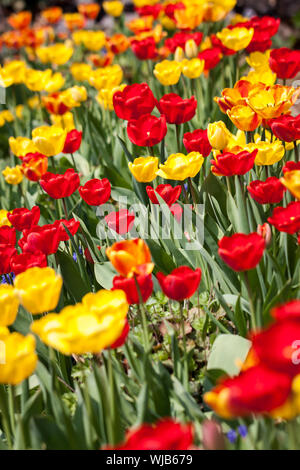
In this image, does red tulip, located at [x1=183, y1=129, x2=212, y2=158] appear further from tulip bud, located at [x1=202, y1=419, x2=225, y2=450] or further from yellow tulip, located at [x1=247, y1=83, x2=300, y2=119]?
tulip bud, located at [x1=202, y1=419, x2=225, y2=450]

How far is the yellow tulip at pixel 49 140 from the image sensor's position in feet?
7.97

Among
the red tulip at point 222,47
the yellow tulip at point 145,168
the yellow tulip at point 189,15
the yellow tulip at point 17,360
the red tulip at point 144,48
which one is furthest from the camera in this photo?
the yellow tulip at point 189,15

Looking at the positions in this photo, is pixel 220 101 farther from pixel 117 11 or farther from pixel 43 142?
pixel 117 11

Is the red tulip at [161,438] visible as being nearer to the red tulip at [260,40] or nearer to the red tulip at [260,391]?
the red tulip at [260,391]

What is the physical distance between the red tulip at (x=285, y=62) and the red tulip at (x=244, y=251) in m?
1.28

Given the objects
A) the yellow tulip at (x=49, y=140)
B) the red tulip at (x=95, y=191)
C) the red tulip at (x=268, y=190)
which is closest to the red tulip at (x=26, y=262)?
the red tulip at (x=95, y=191)

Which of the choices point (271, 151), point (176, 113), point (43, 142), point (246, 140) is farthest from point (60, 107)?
point (271, 151)

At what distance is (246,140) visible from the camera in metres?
2.26

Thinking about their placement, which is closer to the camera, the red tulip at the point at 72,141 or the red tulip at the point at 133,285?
the red tulip at the point at 133,285

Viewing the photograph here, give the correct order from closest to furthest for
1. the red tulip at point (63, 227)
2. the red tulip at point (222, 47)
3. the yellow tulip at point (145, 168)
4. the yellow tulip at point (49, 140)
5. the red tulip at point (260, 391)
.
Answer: the red tulip at point (260, 391), the red tulip at point (63, 227), the yellow tulip at point (145, 168), the yellow tulip at point (49, 140), the red tulip at point (222, 47)

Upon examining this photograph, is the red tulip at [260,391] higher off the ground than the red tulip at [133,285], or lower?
higher

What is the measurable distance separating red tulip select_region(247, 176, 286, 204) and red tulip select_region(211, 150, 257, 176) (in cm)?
10

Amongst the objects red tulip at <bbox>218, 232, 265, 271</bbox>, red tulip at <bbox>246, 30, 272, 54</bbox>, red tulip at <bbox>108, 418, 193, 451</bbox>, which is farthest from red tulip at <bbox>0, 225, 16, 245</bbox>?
red tulip at <bbox>246, 30, 272, 54</bbox>
